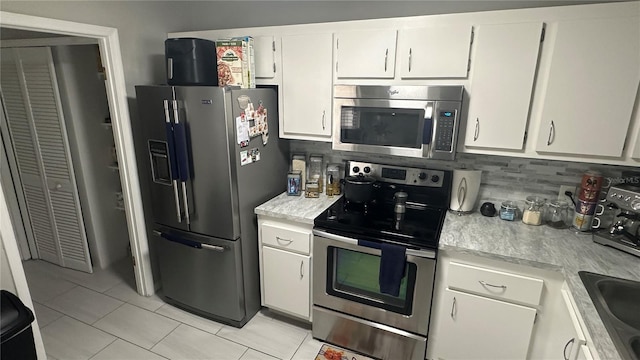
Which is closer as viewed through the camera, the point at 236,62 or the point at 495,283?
the point at 495,283

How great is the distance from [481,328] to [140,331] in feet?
7.22

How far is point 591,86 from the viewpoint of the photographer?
1.60m

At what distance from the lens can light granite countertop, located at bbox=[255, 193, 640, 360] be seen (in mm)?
1373

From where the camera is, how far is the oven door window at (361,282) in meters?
1.89

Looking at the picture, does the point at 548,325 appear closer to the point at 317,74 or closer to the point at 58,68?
the point at 317,74

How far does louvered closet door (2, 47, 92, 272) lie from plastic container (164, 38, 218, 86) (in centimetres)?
122

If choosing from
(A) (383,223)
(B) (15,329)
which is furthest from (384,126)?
(B) (15,329)

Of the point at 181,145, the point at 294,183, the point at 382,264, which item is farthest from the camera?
the point at 294,183

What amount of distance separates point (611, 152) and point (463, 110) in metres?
0.72

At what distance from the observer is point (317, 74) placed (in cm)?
212

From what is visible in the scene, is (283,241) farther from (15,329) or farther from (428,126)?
(15,329)

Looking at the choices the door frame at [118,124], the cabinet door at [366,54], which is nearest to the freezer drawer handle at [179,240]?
the door frame at [118,124]

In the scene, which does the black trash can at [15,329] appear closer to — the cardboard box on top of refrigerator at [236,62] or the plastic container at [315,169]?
the cardboard box on top of refrigerator at [236,62]

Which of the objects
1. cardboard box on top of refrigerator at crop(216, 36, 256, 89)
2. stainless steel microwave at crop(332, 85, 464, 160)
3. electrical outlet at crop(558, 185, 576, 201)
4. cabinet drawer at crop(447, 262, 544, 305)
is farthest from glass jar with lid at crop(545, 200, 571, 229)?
cardboard box on top of refrigerator at crop(216, 36, 256, 89)
